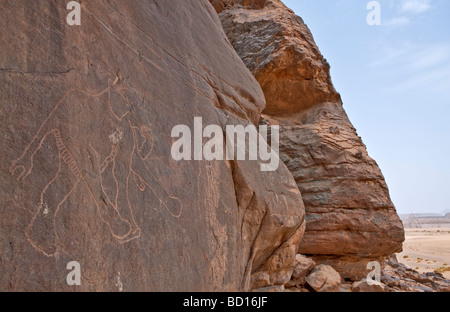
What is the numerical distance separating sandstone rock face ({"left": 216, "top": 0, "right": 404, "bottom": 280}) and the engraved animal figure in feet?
21.0

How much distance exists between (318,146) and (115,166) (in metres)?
7.47

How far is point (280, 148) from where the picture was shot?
32.2ft

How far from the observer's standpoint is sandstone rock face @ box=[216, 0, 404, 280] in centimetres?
857

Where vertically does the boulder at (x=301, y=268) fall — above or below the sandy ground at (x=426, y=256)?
above

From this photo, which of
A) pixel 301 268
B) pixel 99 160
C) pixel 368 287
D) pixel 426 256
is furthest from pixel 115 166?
pixel 426 256

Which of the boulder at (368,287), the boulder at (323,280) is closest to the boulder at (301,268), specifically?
the boulder at (323,280)

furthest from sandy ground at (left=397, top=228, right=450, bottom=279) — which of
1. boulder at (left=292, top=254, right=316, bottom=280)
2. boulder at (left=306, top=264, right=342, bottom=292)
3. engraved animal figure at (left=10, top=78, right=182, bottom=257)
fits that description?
engraved animal figure at (left=10, top=78, right=182, bottom=257)

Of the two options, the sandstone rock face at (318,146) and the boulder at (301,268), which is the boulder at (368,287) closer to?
the sandstone rock face at (318,146)

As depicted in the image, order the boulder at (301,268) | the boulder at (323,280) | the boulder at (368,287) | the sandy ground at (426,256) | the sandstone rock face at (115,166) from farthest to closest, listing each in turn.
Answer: the sandy ground at (426,256), the boulder at (368,287), the boulder at (301,268), the boulder at (323,280), the sandstone rock face at (115,166)

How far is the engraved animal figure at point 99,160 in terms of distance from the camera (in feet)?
7.32

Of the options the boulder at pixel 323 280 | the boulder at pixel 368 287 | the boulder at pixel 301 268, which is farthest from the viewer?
the boulder at pixel 368 287

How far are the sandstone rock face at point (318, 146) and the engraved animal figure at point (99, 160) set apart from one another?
6.41 metres
